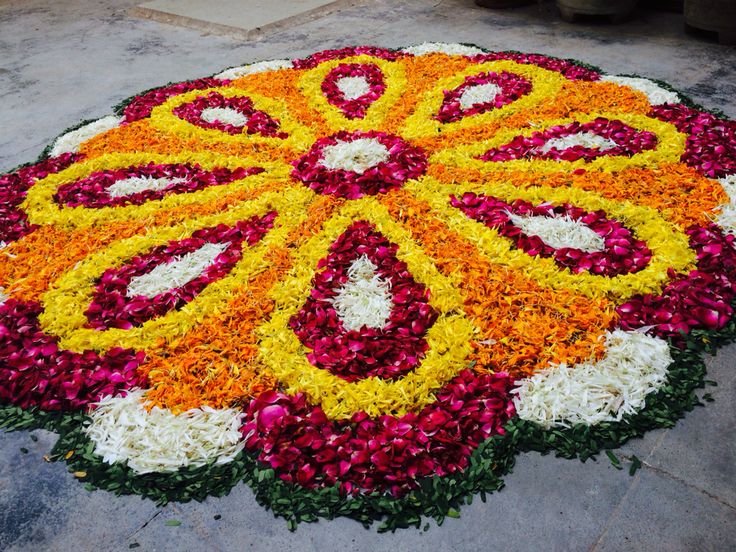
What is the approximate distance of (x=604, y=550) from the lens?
186 cm

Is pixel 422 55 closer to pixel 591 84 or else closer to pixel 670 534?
pixel 591 84

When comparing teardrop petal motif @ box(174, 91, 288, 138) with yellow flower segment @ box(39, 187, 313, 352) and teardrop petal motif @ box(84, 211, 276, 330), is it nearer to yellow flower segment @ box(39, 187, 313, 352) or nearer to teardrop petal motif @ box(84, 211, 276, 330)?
yellow flower segment @ box(39, 187, 313, 352)

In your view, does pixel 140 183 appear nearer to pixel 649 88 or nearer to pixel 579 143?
pixel 579 143

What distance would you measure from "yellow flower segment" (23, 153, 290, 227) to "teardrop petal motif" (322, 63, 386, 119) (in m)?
0.99

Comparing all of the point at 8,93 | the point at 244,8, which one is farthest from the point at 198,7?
the point at 8,93

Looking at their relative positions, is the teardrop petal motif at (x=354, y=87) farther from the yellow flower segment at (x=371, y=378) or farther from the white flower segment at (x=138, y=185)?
the yellow flower segment at (x=371, y=378)

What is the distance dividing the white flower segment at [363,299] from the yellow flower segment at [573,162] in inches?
46.9

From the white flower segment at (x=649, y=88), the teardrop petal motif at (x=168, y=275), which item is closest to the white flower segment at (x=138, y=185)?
the teardrop petal motif at (x=168, y=275)

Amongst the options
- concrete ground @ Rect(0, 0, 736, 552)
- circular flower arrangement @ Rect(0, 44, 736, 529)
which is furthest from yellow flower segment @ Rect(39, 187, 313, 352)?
concrete ground @ Rect(0, 0, 736, 552)

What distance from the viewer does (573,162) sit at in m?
3.72

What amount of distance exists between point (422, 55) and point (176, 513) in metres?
4.87

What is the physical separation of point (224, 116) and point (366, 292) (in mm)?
2505

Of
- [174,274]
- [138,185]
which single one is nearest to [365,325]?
[174,274]

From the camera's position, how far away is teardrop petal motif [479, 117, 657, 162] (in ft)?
12.4
